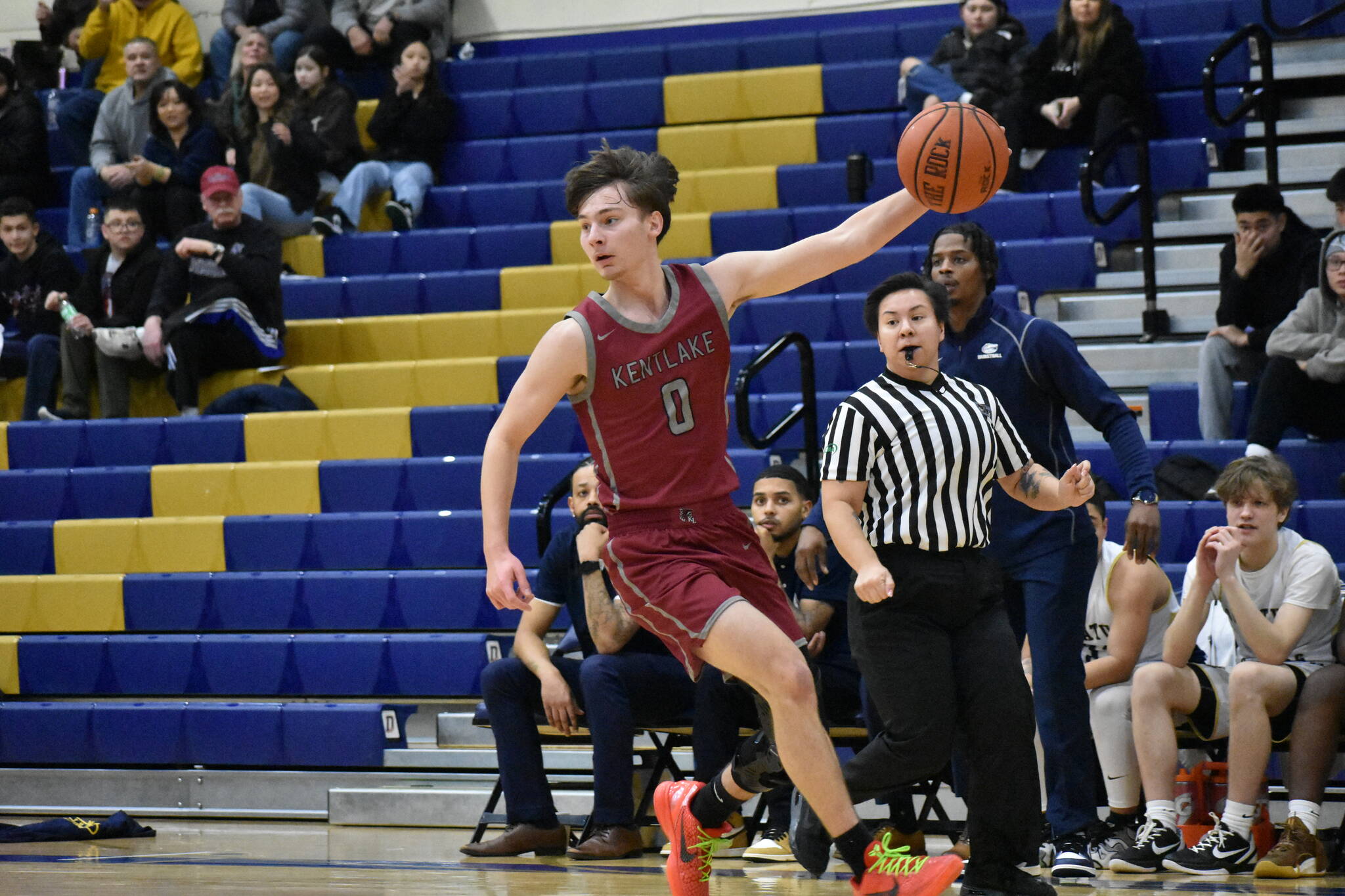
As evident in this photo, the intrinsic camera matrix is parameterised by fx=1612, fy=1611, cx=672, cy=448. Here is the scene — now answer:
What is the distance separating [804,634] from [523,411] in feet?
7.17

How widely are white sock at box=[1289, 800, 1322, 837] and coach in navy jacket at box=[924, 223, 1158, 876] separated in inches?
24.5

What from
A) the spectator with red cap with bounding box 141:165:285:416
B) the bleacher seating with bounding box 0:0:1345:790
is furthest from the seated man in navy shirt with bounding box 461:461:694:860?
the spectator with red cap with bounding box 141:165:285:416

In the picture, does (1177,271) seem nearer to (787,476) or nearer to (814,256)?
(787,476)

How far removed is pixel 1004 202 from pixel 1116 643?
12.3 ft

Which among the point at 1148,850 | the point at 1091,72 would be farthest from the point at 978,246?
the point at 1091,72

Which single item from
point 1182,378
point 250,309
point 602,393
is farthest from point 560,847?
point 250,309

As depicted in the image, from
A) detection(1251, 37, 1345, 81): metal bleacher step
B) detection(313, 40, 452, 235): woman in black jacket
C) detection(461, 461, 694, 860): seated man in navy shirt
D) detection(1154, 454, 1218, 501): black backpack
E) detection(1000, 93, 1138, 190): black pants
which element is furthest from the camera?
detection(313, 40, 452, 235): woman in black jacket

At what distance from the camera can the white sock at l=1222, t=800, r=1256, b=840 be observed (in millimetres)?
4762

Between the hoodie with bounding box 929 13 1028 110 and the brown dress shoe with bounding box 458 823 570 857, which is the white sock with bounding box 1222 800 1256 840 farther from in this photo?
the hoodie with bounding box 929 13 1028 110

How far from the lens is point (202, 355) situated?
898 cm

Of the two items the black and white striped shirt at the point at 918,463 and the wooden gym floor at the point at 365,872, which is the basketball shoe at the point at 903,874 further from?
the wooden gym floor at the point at 365,872

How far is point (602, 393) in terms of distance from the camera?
3635 millimetres

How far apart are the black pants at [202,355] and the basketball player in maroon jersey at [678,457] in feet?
17.9

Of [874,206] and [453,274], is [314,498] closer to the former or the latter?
[453,274]
